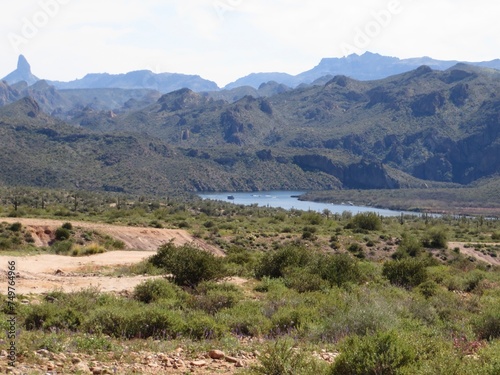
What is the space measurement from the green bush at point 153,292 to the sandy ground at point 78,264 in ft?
4.75

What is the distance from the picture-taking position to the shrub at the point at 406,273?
21391 millimetres

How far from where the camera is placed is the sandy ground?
17938mm

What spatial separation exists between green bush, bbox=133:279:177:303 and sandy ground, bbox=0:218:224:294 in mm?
1448

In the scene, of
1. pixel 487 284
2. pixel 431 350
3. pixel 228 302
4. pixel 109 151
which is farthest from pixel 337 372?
pixel 109 151

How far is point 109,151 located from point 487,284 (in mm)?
137171

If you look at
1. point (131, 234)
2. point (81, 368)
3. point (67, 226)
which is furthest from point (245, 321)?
point (131, 234)

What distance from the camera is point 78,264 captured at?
25391 millimetres

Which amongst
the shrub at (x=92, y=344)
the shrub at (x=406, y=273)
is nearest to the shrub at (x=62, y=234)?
Answer: the shrub at (x=406, y=273)

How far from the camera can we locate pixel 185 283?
60.5 feet

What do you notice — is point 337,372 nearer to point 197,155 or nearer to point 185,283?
point 185,283

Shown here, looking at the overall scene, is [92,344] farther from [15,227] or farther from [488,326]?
[15,227]

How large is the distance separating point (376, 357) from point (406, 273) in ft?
45.6

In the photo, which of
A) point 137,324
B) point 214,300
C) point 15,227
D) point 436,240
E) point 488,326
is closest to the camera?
point 137,324

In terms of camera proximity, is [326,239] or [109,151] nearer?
[326,239]
